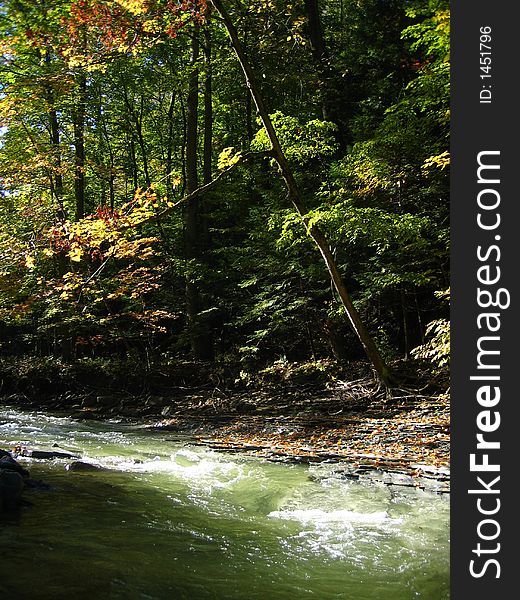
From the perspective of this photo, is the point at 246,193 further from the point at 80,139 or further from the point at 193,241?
the point at 80,139

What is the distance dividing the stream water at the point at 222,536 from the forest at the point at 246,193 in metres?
3.15

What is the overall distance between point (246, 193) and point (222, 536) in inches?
431

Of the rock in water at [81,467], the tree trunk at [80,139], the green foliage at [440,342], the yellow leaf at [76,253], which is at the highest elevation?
the tree trunk at [80,139]

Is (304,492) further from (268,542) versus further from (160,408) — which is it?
(160,408)

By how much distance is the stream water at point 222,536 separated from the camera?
2.83m

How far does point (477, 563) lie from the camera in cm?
241

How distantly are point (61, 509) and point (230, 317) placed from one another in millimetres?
9902

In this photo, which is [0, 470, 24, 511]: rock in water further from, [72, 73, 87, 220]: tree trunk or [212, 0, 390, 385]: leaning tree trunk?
[72, 73, 87, 220]: tree trunk

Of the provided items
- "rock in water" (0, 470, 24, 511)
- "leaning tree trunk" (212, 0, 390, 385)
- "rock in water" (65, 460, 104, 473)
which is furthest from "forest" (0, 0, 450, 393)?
"rock in water" (0, 470, 24, 511)

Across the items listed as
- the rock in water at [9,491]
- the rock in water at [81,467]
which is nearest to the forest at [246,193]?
the rock in water at [81,467]

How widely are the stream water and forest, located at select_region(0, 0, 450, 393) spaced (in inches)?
124

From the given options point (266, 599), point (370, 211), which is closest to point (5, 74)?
point (370, 211)

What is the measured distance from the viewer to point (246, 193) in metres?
13.6

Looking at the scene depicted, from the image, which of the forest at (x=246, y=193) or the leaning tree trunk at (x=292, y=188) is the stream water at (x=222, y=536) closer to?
the leaning tree trunk at (x=292, y=188)
